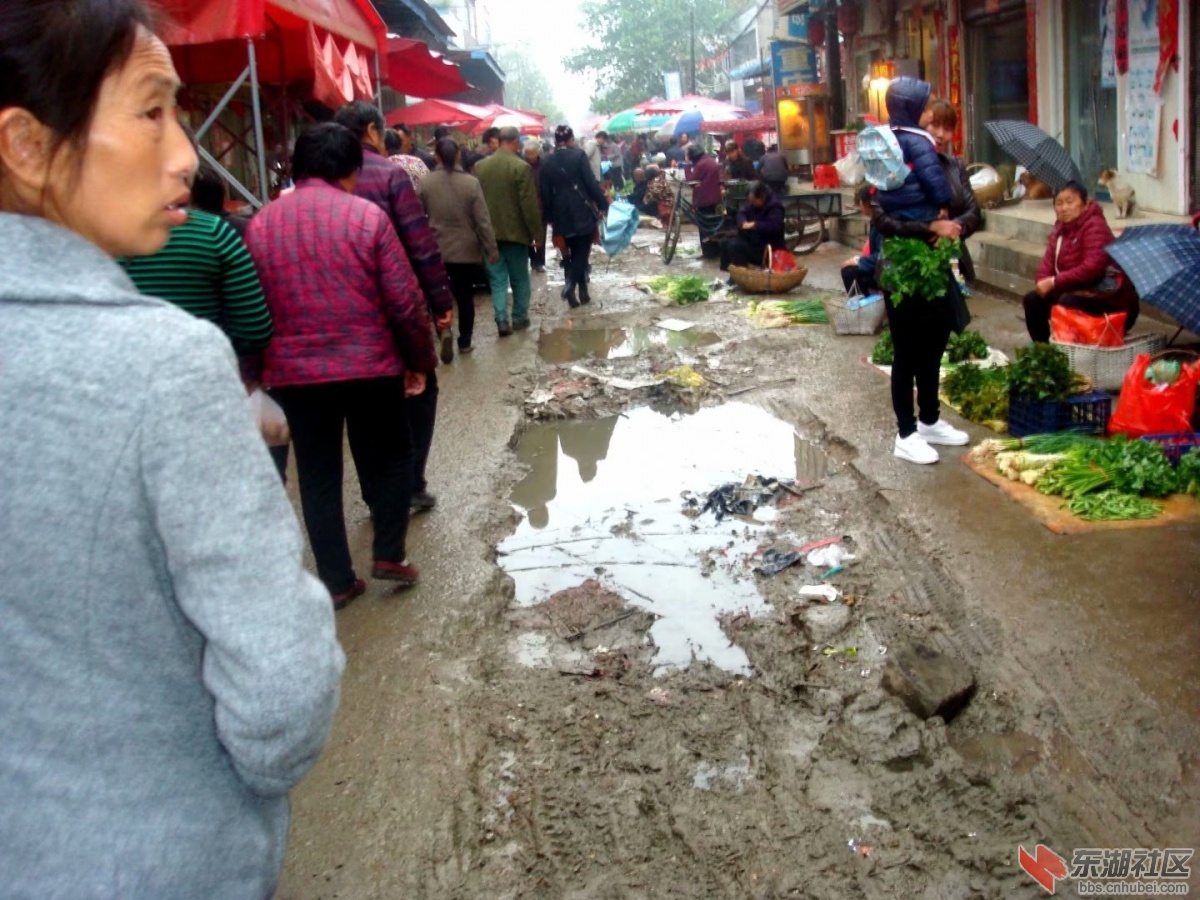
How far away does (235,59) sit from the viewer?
935 centimetres

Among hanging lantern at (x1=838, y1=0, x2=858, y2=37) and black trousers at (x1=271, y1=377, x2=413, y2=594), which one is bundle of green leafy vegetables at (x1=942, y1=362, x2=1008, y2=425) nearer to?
black trousers at (x1=271, y1=377, x2=413, y2=594)

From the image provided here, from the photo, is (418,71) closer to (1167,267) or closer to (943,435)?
(943,435)

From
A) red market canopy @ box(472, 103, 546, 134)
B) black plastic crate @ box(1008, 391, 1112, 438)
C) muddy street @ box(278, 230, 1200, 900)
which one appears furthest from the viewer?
red market canopy @ box(472, 103, 546, 134)

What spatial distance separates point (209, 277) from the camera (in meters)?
3.80

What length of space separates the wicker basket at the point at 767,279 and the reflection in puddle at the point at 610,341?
5.69ft

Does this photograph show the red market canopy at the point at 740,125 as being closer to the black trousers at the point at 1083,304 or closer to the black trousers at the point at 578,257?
the black trousers at the point at 578,257

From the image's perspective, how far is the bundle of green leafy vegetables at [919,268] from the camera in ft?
18.1

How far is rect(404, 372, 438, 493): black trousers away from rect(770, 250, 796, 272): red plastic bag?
737 cm

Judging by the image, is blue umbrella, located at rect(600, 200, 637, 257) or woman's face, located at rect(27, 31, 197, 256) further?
blue umbrella, located at rect(600, 200, 637, 257)

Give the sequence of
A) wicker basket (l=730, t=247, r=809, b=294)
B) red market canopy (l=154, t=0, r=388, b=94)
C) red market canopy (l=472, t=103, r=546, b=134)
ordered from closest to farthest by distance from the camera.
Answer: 1. red market canopy (l=154, t=0, r=388, b=94)
2. wicker basket (l=730, t=247, r=809, b=294)
3. red market canopy (l=472, t=103, r=546, b=134)

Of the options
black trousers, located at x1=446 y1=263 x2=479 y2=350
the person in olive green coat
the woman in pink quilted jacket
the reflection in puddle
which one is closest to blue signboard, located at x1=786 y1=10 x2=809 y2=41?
the person in olive green coat

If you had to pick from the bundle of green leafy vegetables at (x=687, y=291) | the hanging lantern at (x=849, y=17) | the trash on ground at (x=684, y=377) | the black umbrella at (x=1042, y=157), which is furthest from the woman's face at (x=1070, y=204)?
the hanging lantern at (x=849, y=17)

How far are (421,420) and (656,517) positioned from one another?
1.31 meters

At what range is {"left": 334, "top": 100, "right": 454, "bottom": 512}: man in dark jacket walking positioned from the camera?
5258 millimetres
